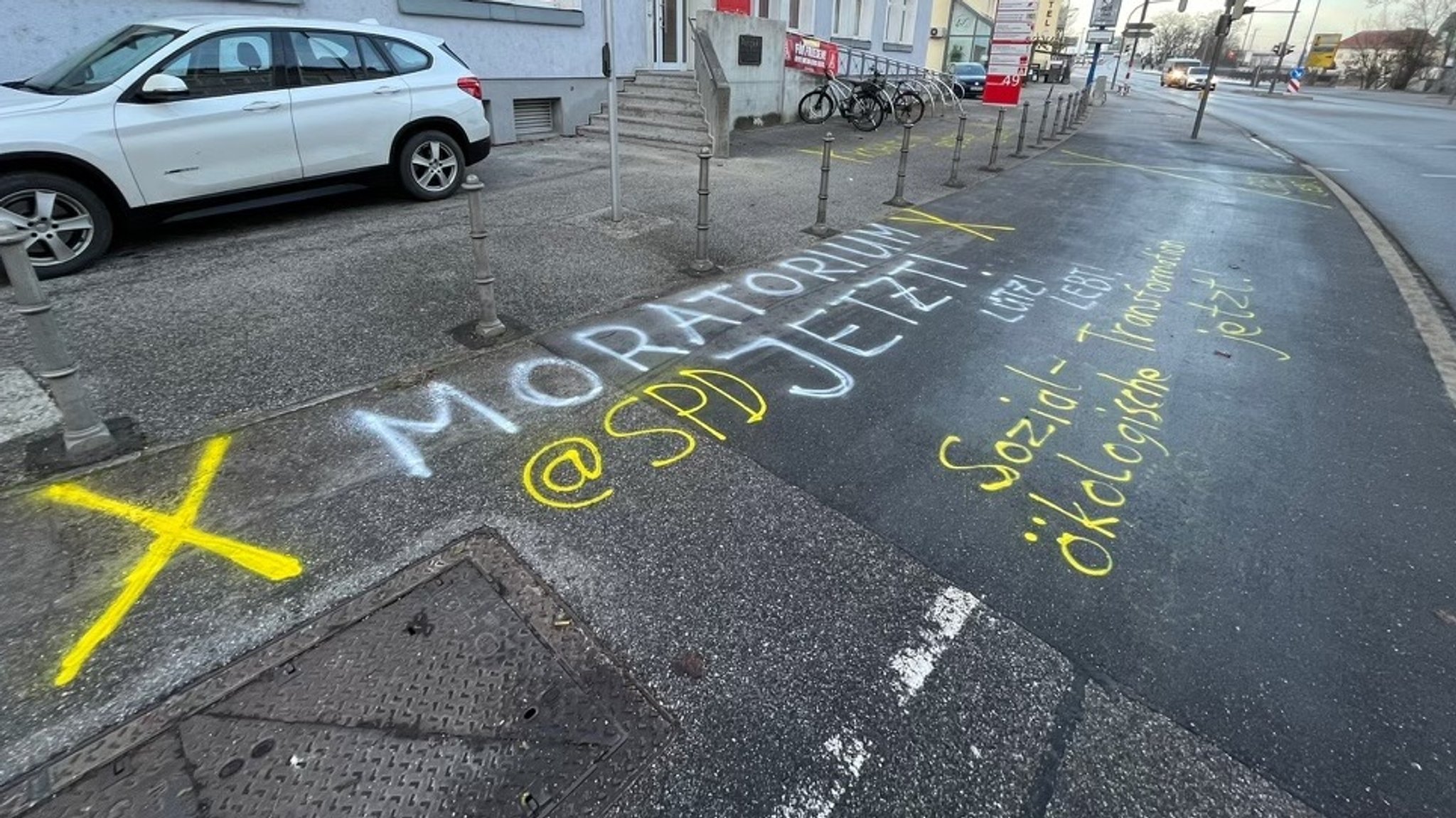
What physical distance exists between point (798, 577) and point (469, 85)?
7.17m

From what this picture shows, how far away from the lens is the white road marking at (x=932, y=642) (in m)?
2.35

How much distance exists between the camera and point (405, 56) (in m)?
7.08

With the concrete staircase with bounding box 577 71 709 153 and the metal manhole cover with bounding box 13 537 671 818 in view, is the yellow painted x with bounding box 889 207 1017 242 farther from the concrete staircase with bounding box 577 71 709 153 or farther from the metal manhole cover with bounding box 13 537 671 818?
the metal manhole cover with bounding box 13 537 671 818

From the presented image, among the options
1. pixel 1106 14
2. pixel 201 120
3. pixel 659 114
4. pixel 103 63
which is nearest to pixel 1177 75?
pixel 1106 14

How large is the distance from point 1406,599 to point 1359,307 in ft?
16.5

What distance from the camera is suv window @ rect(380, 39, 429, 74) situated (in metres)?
6.95

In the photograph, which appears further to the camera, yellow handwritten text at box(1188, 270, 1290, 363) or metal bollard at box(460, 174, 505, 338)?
yellow handwritten text at box(1188, 270, 1290, 363)

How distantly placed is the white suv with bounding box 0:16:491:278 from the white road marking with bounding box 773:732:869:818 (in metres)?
5.98

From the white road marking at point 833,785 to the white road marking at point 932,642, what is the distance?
10.3 inches

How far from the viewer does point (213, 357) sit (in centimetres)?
421

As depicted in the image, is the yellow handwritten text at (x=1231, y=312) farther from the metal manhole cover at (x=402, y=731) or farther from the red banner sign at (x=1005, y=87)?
the red banner sign at (x=1005, y=87)

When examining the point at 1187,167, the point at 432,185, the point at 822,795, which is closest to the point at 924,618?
the point at 822,795

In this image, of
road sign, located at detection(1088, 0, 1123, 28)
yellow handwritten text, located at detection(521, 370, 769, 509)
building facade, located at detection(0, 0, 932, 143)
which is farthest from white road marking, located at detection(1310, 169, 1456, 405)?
road sign, located at detection(1088, 0, 1123, 28)

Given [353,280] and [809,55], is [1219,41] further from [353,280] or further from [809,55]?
[353,280]
